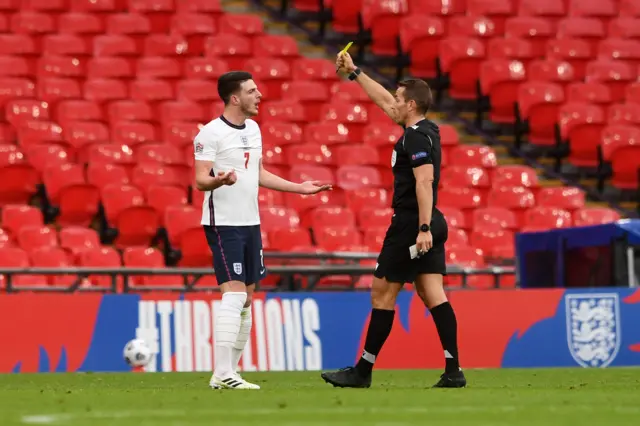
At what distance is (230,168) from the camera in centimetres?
810

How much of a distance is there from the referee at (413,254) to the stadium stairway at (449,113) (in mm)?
10288

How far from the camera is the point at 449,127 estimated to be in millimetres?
17859

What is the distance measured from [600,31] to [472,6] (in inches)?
80.0

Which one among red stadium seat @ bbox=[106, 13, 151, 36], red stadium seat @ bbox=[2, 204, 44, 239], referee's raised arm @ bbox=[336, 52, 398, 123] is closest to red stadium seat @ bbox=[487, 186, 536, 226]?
red stadium seat @ bbox=[106, 13, 151, 36]

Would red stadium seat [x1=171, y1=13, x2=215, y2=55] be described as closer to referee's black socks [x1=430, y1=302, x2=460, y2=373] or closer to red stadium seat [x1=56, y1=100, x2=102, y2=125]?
red stadium seat [x1=56, y1=100, x2=102, y2=125]

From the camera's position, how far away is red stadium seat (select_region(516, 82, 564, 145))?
18.6 meters

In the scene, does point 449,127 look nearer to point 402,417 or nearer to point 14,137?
point 14,137

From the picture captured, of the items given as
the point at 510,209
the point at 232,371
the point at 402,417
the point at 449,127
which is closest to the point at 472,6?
the point at 449,127

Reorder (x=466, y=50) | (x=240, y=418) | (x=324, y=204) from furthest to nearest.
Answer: (x=466, y=50) → (x=324, y=204) → (x=240, y=418)

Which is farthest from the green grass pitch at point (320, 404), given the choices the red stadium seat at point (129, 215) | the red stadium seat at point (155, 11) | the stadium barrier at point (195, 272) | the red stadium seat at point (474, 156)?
the red stadium seat at point (155, 11)

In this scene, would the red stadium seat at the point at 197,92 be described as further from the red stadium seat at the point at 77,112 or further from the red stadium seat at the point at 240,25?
the red stadium seat at the point at 240,25

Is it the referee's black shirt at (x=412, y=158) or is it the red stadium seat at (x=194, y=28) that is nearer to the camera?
the referee's black shirt at (x=412, y=158)

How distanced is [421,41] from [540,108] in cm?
214

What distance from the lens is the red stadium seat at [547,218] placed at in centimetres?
1609
